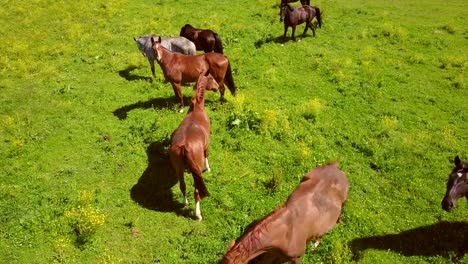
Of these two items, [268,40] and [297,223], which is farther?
[268,40]

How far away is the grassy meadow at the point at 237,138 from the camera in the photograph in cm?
914

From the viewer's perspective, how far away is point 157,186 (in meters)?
10.6

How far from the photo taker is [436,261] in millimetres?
8414

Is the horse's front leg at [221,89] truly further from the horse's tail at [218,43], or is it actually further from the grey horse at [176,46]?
the grey horse at [176,46]

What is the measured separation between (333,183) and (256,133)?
15.2ft

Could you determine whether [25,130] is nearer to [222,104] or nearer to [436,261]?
[222,104]

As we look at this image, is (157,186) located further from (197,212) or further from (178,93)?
(178,93)

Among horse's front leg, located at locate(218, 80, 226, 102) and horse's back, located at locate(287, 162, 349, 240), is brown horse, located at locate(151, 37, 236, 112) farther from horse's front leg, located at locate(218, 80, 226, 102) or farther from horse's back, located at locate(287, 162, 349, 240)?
horse's back, located at locate(287, 162, 349, 240)

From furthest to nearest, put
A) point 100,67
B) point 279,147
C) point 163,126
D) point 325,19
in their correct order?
point 325,19 → point 100,67 → point 163,126 → point 279,147

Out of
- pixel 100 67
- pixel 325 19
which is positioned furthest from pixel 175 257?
pixel 325 19

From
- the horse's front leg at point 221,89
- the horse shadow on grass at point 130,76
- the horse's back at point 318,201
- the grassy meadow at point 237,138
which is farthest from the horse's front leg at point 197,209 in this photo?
the horse shadow on grass at point 130,76

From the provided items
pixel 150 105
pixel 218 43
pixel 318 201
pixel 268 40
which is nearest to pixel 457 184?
pixel 318 201

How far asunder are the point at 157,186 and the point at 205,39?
847 cm

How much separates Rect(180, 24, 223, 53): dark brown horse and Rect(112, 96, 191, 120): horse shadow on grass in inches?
137
